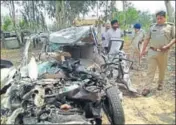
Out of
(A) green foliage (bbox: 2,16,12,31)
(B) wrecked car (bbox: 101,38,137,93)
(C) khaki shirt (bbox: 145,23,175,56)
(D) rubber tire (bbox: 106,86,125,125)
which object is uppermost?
(A) green foliage (bbox: 2,16,12,31)

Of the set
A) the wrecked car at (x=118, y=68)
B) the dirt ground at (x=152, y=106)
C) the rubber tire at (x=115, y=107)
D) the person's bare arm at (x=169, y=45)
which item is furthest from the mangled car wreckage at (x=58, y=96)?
the person's bare arm at (x=169, y=45)

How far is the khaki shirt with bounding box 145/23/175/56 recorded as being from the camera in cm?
658

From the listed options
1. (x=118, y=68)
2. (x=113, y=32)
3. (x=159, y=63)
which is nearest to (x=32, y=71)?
(x=118, y=68)

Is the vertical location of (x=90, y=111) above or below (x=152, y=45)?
below

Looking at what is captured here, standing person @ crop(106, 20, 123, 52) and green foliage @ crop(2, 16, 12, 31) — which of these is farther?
green foliage @ crop(2, 16, 12, 31)

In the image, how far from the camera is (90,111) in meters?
4.39

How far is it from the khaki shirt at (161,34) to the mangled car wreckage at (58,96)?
1.68 meters

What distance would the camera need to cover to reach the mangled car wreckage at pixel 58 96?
3.94 m

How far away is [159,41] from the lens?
668cm

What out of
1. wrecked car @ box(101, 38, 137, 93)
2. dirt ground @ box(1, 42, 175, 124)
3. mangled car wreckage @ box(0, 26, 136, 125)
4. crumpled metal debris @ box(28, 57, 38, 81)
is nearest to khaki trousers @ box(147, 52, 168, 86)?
dirt ground @ box(1, 42, 175, 124)

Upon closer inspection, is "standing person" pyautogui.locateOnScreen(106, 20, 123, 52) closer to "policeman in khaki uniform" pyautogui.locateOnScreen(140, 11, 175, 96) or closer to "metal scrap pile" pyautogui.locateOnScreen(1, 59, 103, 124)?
"policeman in khaki uniform" pyautogui.locateOnScreen(140, 11, 175, 96)

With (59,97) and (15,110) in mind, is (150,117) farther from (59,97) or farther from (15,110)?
(15,110)

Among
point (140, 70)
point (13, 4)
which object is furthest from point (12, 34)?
point (140, 70)

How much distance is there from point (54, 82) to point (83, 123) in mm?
971
